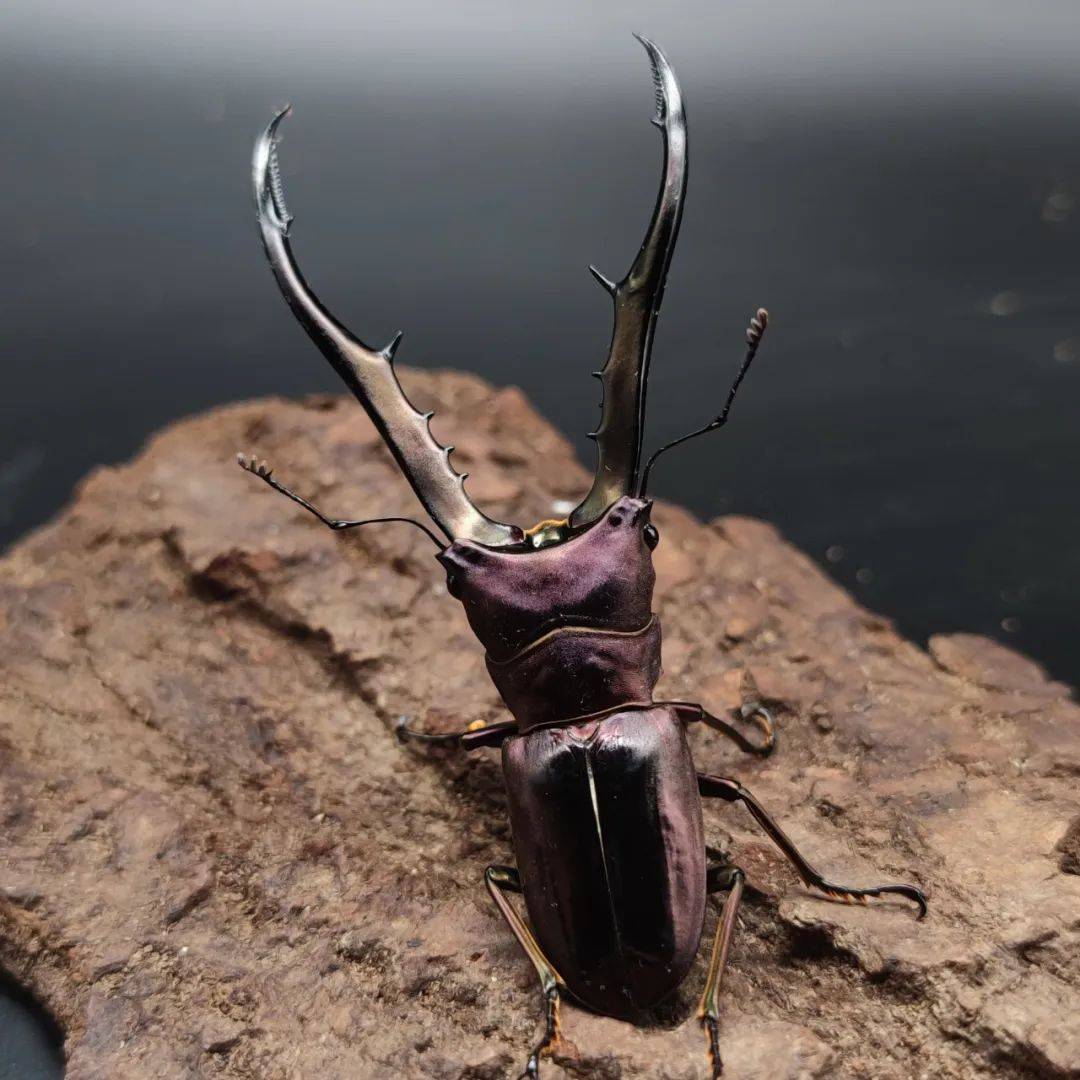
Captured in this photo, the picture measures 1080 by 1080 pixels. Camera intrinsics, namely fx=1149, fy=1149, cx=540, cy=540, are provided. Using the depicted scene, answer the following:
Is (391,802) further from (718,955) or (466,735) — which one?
(718,955)

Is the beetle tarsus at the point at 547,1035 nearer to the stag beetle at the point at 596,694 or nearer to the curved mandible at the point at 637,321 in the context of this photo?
the stag beetle at the point at 596,694

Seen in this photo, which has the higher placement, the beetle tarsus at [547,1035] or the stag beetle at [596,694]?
the stag beetle at [596,694]

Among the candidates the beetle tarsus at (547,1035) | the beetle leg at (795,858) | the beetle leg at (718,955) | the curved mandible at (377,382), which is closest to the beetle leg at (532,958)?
the beetle tarsus at (547,1035)

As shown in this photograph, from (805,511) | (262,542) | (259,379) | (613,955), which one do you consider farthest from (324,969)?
(259,379)

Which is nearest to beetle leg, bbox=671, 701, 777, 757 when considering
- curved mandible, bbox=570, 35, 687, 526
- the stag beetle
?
the stag beetle

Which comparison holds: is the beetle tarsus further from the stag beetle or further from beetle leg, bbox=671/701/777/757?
beetle leg, bbox=671/701/777/757
